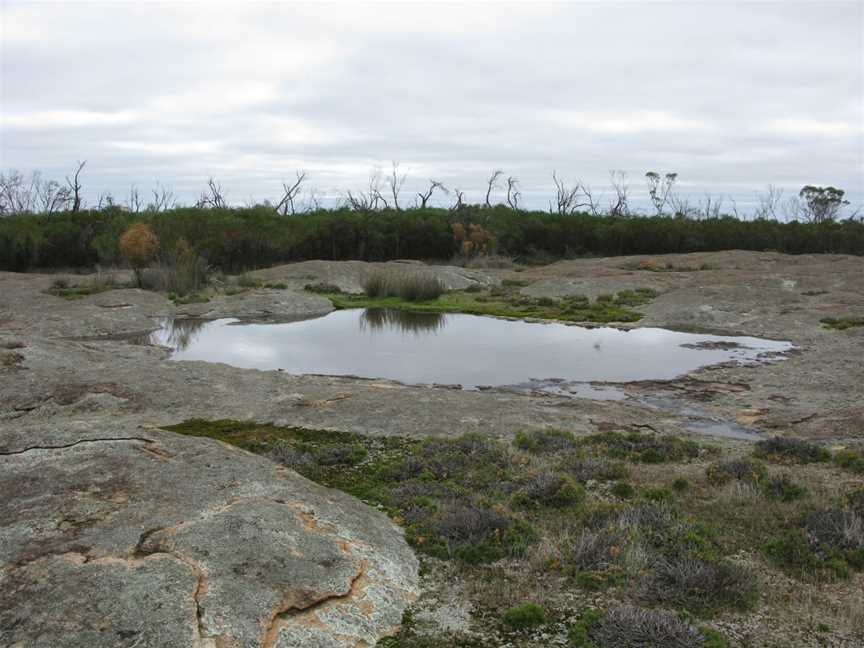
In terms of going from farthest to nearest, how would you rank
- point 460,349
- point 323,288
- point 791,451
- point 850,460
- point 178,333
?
point 323,288 < point 178,333 < point 460,349 < point 791,451 < point 850,460

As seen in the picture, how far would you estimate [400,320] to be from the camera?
2312 centimetres

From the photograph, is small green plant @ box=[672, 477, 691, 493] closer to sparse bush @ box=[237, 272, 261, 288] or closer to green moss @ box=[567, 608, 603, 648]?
green moss @ box=[567, 608, 603, 648]

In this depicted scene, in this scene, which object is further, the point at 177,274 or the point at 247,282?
the point at 247,282

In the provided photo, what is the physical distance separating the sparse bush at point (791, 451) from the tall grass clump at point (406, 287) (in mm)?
18674

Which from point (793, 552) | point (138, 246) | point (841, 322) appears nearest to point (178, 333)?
point (138, 246)

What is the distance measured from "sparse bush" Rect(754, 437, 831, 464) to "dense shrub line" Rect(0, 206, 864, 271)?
3010cm

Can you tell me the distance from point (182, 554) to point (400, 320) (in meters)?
17.9

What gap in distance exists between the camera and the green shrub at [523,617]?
17.3 ft

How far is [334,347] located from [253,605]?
43.0 ft

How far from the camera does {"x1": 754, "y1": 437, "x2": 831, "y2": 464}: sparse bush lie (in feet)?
29.2

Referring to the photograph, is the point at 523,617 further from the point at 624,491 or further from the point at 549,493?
the point at 624,491

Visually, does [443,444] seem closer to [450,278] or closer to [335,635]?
[335,635]

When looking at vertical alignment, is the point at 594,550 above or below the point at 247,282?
Answer: below

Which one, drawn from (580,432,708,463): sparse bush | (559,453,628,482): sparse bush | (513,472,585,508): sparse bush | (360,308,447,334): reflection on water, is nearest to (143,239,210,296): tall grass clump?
(360,308,447,334): reflection on water
